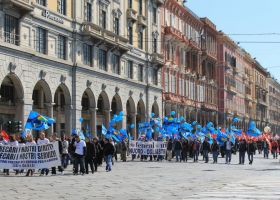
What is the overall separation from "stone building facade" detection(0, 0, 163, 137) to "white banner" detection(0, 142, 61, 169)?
9049mm

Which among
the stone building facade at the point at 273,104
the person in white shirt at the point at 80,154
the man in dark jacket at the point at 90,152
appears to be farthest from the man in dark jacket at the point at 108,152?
the stone building facade at the point at 273,104

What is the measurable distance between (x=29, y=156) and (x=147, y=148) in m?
15.1

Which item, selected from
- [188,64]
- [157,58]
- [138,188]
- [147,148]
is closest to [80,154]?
[138,188]

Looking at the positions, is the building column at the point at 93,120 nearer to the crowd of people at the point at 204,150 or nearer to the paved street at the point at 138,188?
the crowd of people at the point at 204,150

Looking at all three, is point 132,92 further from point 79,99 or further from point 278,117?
point 278,117

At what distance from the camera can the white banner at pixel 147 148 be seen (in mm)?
39594

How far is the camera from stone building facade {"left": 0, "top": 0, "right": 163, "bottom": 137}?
36.0 metres

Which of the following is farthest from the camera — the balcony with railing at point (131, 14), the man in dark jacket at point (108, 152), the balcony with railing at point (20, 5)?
the balcony with railing at point (131, 14)

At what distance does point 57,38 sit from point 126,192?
24.8 meters

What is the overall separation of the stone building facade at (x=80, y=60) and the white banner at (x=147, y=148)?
5480 millimetres

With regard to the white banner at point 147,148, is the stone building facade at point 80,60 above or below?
above

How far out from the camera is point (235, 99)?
100 metres

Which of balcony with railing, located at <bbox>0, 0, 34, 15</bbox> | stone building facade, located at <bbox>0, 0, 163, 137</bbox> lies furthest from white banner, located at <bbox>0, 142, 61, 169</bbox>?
balcony with railing, located at <bbox>0, 0, 34, 15</bbox>

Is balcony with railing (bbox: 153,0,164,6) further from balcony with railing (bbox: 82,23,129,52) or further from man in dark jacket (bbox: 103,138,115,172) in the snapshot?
man in dark jacket (bbox: 103,138,115,172)
